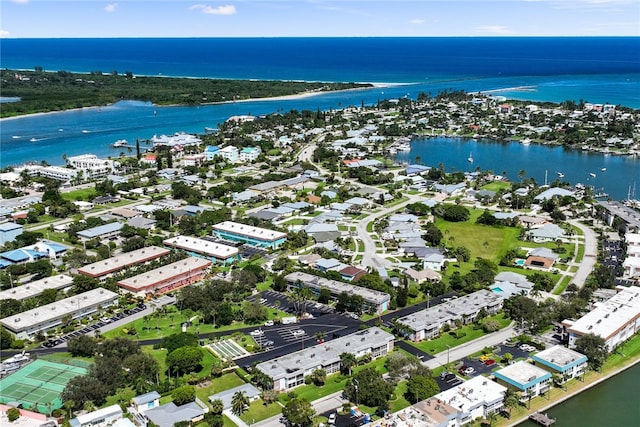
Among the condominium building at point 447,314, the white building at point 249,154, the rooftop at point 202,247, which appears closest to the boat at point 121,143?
the white building at point 249,154

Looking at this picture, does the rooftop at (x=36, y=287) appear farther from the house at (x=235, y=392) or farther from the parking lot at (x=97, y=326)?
the house at (x=235, y=392)

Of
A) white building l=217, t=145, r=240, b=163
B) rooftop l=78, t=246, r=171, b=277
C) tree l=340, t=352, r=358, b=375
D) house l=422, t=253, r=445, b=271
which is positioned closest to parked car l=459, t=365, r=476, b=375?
tree l=340, t=352, r=358, b=375

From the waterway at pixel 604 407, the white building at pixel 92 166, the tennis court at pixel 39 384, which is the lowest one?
the waterway at pixel 604 407

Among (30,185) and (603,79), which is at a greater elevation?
(603,79)

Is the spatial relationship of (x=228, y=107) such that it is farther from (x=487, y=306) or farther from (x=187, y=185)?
(x=487, y=306)

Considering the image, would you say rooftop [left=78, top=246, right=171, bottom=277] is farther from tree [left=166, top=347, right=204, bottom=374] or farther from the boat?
the boat

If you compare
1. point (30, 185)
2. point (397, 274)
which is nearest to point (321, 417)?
point (397, 274)

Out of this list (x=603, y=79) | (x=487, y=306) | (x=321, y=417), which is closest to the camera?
(x=321, y=417)
